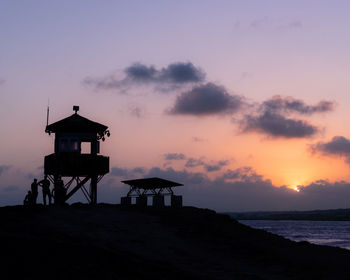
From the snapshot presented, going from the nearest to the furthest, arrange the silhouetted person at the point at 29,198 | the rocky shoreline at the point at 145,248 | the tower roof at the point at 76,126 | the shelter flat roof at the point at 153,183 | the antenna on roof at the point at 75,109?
1. the rocky shoreline at the point at 145,248
2. the silhouetted person at the point at 29,198
3. the tower roof at the point at 76,126
4. the shelter flat roof at the point at 153,183
5. the antenna on roof at the point at 75,109

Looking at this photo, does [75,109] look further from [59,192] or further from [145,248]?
[145,248]

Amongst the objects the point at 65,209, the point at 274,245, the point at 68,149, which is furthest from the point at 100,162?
the point at 274,245

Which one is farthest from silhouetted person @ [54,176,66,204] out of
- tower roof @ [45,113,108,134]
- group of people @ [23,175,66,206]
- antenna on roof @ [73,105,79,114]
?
antenna on roof @ [73,105,79,114]

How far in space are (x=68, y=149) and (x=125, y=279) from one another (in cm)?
2651

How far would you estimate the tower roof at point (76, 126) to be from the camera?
4303cm

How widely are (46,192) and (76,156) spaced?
505cm

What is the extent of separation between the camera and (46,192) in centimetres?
3884

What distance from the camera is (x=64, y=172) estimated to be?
4222 centimetres

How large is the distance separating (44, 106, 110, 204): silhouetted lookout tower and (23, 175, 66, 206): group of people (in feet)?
3.41

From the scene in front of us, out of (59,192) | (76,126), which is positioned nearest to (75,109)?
(76,126)

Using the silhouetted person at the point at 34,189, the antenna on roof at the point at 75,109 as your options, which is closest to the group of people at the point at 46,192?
the silhouetted person at the point at 34,189

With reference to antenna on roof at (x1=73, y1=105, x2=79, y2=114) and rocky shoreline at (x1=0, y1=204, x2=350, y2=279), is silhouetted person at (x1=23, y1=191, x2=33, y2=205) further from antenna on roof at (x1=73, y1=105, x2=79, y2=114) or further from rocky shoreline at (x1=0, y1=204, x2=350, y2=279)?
antenna on roof at (x1=73, y1=105, x2=79, y2=114)

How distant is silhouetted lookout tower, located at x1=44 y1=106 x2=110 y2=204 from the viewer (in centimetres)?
4241

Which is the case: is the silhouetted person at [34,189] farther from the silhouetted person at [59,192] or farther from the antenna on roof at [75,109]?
the antenna on roof at [75,109]
